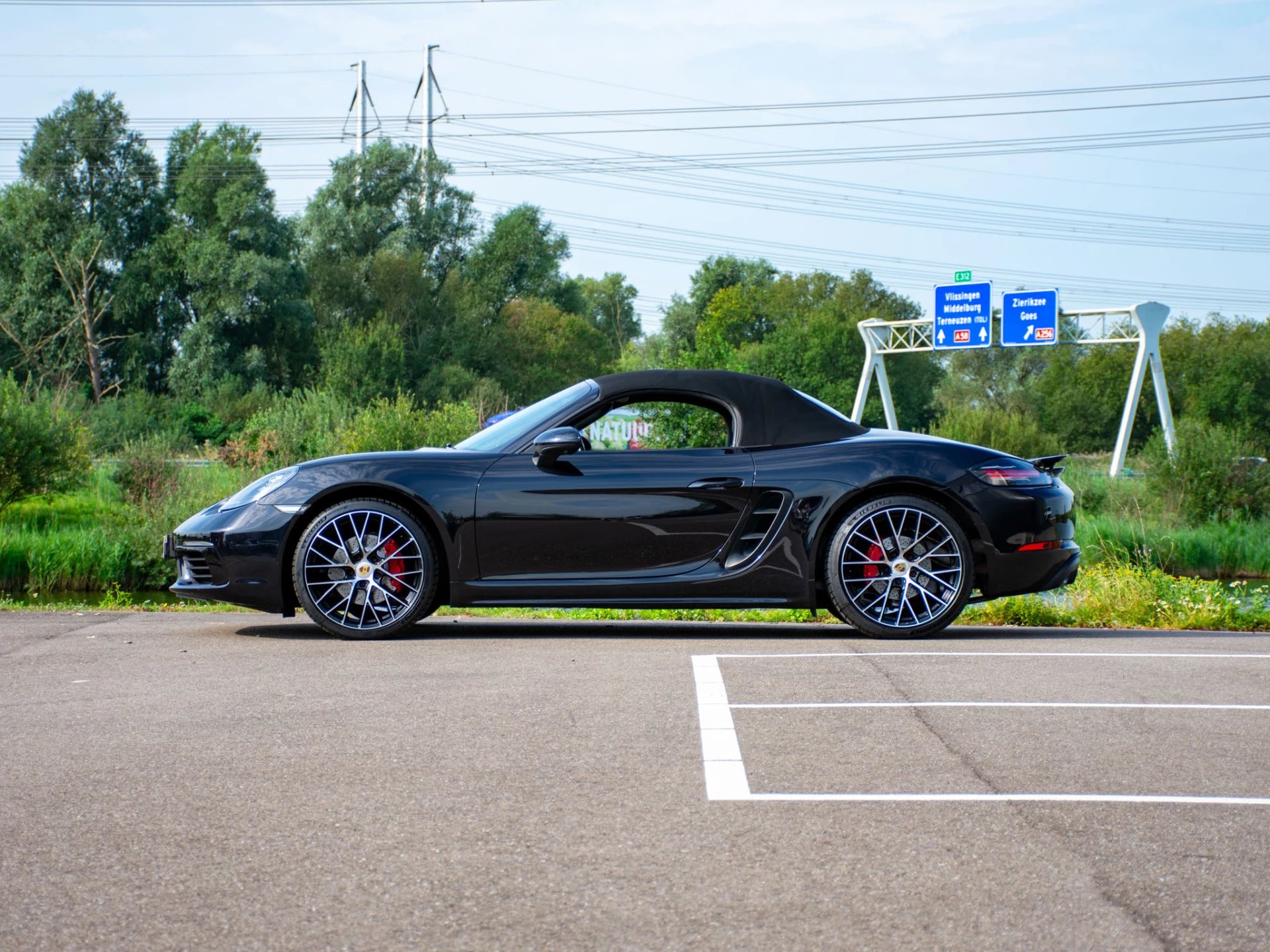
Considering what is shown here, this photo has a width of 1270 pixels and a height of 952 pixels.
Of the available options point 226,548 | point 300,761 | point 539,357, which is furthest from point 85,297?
point 300,761

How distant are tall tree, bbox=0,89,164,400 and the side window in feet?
151

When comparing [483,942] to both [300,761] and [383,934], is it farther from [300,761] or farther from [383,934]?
[300,761]

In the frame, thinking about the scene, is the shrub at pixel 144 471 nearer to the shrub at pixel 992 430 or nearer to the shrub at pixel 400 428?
the shrub at pixel 400 428

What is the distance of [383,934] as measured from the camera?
9.32 ft

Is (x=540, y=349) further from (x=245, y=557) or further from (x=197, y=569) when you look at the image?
(x=245, y=557)

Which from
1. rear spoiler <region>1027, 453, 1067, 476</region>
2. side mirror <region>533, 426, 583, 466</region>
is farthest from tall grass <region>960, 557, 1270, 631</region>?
side mirror <region>533, 426, 583, 466</region>

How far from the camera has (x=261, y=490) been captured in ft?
25.1

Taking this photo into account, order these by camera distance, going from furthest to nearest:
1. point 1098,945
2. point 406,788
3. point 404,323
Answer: point 404,323, point 406,788, point 1098,945

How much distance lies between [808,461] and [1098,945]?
495 centimetres

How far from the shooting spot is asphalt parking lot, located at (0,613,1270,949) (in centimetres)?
294

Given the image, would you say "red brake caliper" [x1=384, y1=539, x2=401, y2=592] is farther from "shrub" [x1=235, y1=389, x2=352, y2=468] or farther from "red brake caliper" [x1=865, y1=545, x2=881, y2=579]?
"shrub" [x1=235, y1=389, x2=352, y2=468]

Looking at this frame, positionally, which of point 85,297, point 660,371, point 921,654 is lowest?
point 921,654

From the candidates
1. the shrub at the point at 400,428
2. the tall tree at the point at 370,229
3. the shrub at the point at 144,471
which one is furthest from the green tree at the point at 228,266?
the shrub at the point at 144,471

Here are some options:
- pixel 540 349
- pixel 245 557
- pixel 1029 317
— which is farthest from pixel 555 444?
pixel 540 349
